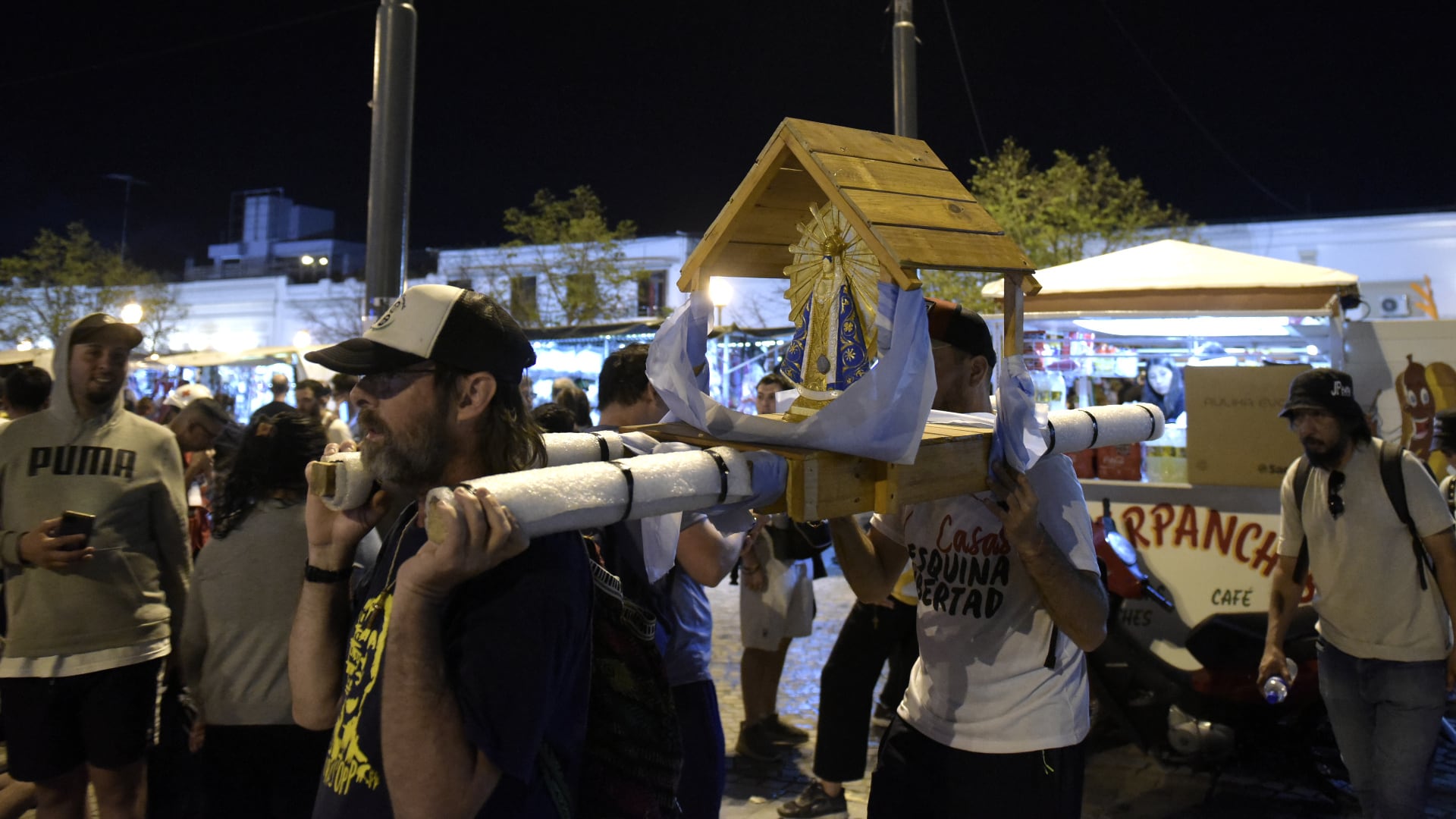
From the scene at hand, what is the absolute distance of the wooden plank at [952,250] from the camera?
6.43ft

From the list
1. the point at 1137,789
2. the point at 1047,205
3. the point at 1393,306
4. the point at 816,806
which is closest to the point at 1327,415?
the point at 1137,789

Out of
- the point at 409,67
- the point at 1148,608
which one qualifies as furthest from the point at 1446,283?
the point at 409,67

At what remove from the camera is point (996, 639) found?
272cm

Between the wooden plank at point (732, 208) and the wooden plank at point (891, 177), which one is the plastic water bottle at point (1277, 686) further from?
the wooden plank at point (732, 208)

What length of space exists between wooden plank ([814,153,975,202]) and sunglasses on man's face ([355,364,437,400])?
0.93m

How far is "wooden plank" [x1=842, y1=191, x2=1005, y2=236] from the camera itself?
2048 mm

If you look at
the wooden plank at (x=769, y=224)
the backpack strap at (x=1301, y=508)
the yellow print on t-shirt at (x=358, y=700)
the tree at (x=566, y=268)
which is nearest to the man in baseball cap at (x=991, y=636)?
the wooden plank at (x=769, y=224)

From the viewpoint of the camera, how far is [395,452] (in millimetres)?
1825

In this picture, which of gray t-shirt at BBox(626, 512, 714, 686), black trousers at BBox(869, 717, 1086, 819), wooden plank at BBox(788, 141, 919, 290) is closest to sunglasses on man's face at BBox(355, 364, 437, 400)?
wooden plank at BBox(788, 141, 919, 290)

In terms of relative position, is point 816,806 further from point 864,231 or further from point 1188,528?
point 864,231

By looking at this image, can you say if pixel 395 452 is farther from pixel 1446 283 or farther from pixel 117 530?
pixel 1446 283

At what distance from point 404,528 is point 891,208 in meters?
1.18

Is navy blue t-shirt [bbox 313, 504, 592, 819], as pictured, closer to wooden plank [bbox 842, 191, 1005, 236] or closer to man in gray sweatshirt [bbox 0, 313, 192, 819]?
wooden plank [bbox 842, 191, 1005, 236]

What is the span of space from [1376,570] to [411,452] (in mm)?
3819
